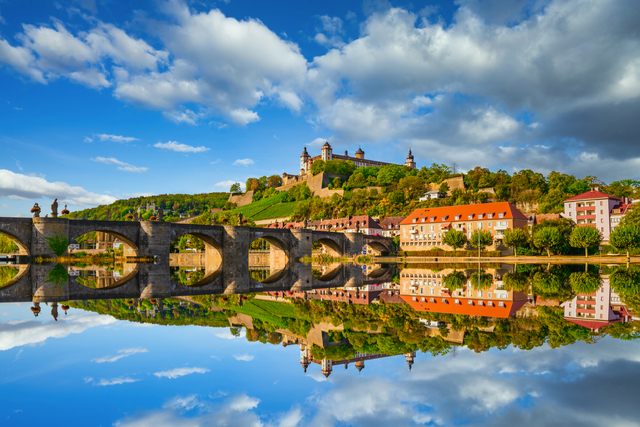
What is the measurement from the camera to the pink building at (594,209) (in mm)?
69500

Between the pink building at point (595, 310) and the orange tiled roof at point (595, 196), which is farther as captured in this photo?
the orange tiled roof at point (595, 196)

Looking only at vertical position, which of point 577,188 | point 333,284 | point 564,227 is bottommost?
point 333,284

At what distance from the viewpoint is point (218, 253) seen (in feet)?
135

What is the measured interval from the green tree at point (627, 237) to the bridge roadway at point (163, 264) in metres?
29.6

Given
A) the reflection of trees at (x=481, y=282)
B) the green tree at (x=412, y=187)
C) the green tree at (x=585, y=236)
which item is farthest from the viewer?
the green tree at (x=412, y=187)

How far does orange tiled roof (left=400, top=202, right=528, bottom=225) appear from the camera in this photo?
6600cm

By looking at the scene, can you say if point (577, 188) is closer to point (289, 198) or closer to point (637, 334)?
point (289, 198)

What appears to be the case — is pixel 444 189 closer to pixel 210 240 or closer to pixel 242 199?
pixel 242 199

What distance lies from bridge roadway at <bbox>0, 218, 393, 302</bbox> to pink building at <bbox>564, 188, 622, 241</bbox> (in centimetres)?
4748

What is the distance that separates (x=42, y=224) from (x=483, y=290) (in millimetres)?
32105

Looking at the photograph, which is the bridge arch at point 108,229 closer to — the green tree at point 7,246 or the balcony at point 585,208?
the green tree at point 7,246

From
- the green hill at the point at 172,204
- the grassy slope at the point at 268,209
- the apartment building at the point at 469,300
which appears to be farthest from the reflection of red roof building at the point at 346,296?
the green hill at the point at 172,204

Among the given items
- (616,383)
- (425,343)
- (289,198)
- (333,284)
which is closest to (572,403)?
(616,383)

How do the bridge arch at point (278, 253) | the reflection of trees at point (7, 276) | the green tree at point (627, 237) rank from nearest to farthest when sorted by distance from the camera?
1. the reflection of trees at point (7, 276)
2. the bridge arch at point (278, 253)
3. the green tree at point (627, 237)
